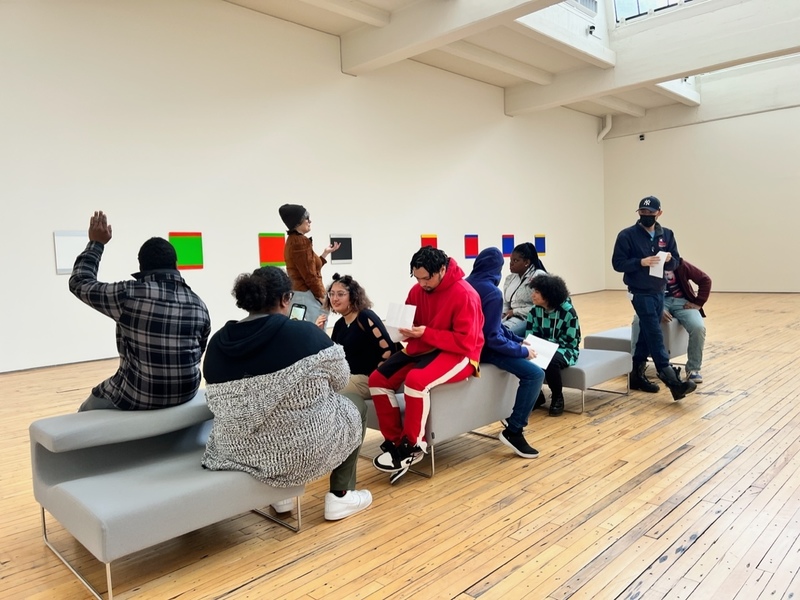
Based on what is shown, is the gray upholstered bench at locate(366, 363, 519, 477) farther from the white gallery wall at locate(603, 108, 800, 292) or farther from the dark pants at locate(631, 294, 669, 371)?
the white gallery wall at locate(603, 108, 800, 292)

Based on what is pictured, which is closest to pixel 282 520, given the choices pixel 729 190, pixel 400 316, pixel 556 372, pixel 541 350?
pixel 400 316

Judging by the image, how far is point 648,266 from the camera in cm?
510

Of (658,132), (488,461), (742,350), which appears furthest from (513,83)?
(488,461)

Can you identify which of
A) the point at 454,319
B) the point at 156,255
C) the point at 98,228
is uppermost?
the point at 98,228

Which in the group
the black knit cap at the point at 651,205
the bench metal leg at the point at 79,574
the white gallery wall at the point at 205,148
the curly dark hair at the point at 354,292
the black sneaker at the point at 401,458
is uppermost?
the white gallery wall at the point at 205,148

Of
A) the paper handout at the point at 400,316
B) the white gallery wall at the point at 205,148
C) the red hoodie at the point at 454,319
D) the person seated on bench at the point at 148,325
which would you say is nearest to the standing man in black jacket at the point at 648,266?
A: the red hoodie at the point at 454,319

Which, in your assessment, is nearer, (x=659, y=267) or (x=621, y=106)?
(x=659, y=267)

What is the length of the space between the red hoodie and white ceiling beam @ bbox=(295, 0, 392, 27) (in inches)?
234

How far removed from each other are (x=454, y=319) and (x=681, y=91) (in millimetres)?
13038

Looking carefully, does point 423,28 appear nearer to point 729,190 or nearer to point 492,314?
point 492,314

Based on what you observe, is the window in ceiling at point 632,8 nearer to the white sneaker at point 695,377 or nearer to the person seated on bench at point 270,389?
the white sneaker at point 695,377

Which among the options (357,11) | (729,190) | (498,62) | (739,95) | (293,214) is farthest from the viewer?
(729,190)

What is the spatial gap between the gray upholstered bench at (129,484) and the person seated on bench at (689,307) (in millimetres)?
4198

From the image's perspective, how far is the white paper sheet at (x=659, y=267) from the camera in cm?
504
